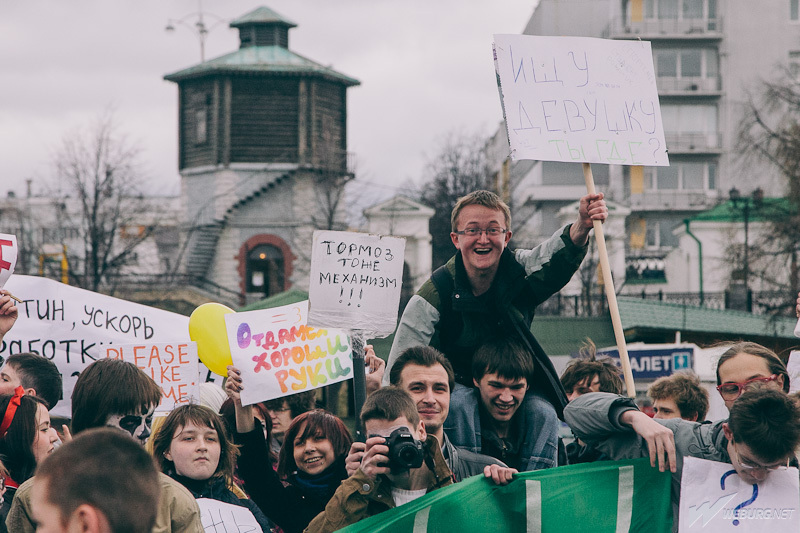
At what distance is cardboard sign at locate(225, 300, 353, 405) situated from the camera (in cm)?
700

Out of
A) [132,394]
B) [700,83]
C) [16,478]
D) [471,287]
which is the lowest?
[16,478]

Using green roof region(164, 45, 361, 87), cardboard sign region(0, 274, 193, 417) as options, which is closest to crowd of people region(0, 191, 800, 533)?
cardboard sign region(0, 274, 193, 417)

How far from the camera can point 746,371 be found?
5203mm

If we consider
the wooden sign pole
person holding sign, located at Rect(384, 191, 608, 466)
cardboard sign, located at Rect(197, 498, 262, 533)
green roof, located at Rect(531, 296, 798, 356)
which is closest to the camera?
the wooden sign pole

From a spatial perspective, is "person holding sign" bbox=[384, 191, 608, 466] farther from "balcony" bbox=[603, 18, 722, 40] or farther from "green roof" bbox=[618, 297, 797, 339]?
"balcony" bbox=[603, 18, 722, 40]

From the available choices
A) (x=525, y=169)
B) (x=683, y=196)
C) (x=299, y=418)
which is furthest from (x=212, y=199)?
(x=299, y=418)

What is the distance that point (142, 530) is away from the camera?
307cm

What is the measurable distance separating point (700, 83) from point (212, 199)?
26.7 metres

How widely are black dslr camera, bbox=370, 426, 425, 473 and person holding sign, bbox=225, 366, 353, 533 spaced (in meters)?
1.49

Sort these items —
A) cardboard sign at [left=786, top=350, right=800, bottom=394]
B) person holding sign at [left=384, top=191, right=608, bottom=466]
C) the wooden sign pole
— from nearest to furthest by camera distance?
the wooden sign pole → person holding sign at [left=384, top=191, right=608, bottom=466] → cardboard sign at [left=786, top=350, right=800, bottom=394]

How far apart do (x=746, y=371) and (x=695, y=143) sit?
6009 centimetres

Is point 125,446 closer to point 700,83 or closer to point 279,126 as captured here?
point 279,126

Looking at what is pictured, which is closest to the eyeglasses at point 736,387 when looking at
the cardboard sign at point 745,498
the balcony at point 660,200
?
the cardboard sign at point 745,498

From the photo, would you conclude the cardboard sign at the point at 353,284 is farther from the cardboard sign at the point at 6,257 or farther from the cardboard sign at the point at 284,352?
the cardboard sign at the point at 6,257
